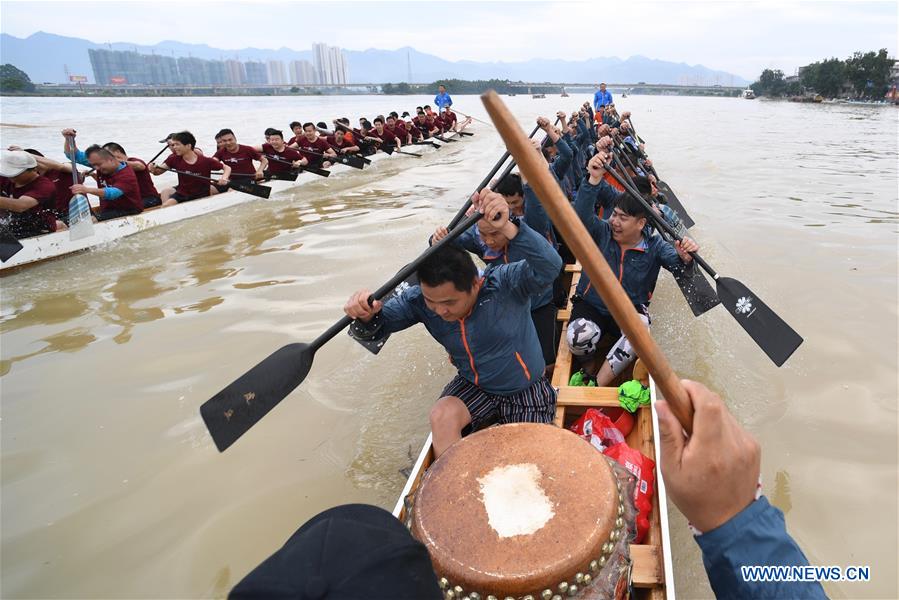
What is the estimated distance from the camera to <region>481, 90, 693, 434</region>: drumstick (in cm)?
79

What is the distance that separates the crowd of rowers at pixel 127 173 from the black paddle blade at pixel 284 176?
51 millimetres

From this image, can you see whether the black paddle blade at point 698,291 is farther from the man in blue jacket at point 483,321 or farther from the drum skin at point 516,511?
the drum skin at point 516,511

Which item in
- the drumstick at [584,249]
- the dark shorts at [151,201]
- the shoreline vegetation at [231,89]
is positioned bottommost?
the dark shorts at [151,201]

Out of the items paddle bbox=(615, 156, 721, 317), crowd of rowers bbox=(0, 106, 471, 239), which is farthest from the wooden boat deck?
crowd of rowers bbox=(0, 106, 471, 239)

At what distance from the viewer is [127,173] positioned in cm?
733

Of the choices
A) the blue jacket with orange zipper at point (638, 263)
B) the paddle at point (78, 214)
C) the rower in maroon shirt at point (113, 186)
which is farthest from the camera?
the rower in maroon shirt at point (113, 186)

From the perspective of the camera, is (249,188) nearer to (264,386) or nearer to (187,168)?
(187,168)

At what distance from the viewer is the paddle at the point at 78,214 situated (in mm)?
6527

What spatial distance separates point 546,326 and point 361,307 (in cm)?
189

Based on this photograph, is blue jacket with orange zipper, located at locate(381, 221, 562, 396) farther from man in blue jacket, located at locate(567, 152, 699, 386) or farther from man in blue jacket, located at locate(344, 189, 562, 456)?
man in blue jacket, located at locate(567, 152, 699, 386)

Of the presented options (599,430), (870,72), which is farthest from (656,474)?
(870,72)

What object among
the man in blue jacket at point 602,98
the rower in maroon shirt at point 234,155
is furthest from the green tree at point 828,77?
the rower in maroon shirt at point 234,155

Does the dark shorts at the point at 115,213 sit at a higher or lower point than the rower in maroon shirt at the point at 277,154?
lower

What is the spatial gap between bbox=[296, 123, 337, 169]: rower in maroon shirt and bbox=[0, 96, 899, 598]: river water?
12.6ft
